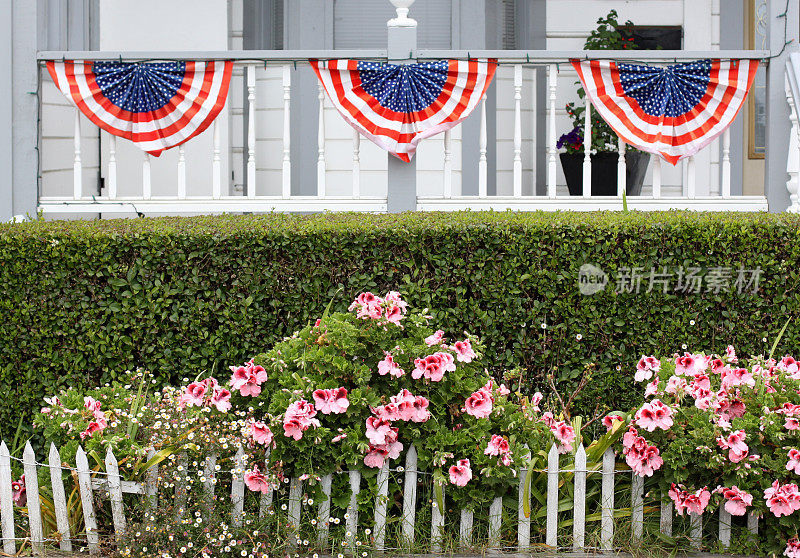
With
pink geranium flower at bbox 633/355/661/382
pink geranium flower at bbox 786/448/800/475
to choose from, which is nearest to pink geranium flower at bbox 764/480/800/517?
pink geranium flower at bbox 786/448/800/475

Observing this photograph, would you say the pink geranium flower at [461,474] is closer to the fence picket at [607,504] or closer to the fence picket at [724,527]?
the fence picket at [607,504]

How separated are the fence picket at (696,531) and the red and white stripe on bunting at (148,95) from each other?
358 cm

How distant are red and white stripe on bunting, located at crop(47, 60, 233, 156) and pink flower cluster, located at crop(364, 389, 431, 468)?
2705 mm

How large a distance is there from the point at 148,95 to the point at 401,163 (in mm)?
1579

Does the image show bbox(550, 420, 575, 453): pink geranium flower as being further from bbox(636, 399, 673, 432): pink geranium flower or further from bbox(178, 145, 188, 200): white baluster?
bbox(178, 145, 188, 200): white baluster

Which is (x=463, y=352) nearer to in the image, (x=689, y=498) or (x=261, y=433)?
(x=261, y=433)

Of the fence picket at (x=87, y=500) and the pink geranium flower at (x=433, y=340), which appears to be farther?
the pink geranium flower at (x=433, y=340)

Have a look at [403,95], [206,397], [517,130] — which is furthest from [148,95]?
[206,397]

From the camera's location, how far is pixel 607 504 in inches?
143

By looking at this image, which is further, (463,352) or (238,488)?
A: (463,352)

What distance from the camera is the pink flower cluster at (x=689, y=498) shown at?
11.4 ft

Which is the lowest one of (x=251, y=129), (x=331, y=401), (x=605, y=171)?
(x=331, y=401)

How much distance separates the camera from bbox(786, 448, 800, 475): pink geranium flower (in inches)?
134

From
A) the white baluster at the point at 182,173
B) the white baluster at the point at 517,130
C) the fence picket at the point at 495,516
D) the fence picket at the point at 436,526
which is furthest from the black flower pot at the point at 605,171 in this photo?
the fence picket at the point at 436,526
